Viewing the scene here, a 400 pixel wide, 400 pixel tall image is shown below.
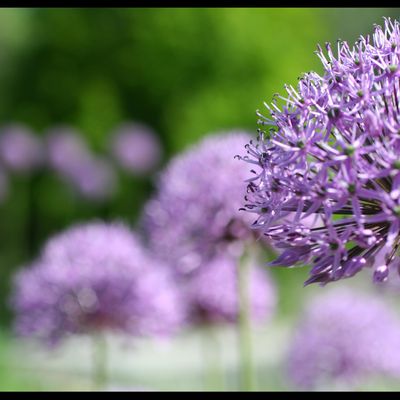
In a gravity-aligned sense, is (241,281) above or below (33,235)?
below

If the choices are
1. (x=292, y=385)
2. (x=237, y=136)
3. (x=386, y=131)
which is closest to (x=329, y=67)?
(x=386, y=131)

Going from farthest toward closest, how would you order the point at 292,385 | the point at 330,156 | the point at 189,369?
the point at 189,369, the point at 292,385, the point at 330,156

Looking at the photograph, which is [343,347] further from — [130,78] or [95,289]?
[130,78]

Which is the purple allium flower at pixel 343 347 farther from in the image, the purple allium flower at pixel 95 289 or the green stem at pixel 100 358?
the green stem at pixel 100 358

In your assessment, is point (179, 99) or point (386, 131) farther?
point (179, 99)

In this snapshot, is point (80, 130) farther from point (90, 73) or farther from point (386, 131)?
point (386, 131)

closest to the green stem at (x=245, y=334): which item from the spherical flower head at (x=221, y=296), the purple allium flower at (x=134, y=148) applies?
the spherical flower head at (x=221, y=296)

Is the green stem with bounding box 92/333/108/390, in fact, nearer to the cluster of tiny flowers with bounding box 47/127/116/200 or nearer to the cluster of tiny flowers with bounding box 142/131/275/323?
the cluster of tiny flowers with bounding box 142/131/275/323
